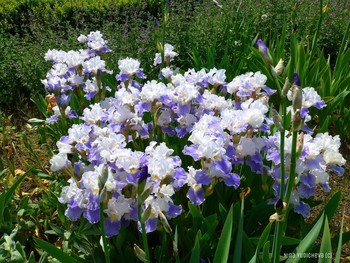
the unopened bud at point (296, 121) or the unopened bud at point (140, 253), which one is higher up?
the unopened bud at point (296, 121)

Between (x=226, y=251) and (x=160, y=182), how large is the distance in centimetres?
37

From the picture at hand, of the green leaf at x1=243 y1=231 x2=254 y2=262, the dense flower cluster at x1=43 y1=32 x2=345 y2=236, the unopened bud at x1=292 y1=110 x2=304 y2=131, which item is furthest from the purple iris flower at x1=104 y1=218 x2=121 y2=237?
the unopened bud at x1=292 y1=110 x2=304 y2=131

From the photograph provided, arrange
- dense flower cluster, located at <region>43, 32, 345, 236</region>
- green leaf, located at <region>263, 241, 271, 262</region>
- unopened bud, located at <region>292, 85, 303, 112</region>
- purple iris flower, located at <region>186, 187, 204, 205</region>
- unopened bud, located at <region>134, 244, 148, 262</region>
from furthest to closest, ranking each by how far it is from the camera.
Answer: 1. purple iris flower, located at <region>186, 187, 204, 205</region>
2. dense flower cluster, located at <region>43, 32, 345, 236</region>
3. green leaf, located at <region>263, 241, 271, 262</region>
4. unopened bud, located at <region>134, 244, 148, 262</region>
5. unopened bud, located at <region>292, 85, 303, 112</region>

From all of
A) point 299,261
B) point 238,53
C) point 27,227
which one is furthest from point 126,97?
point 238,53

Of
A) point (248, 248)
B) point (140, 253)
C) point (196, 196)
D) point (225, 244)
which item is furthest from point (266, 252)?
point (140, 253)

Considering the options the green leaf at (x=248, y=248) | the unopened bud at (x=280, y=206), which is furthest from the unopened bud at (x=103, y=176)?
the green leaf at (x=248, y=248)

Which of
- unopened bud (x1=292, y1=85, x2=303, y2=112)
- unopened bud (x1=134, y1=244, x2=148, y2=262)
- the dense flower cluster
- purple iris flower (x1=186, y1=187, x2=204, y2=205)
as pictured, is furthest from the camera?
purple iris flower (x1=186, y1=187, x2=204, y2=205)

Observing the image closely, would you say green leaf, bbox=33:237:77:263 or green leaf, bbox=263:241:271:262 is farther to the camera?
green leaf, bbox=33:237:77:263

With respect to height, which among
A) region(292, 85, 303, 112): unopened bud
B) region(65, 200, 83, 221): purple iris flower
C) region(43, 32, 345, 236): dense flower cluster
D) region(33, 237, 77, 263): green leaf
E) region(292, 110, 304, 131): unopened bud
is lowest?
region(33, 237, 77, 263): green leaf

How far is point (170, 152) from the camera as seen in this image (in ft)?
6.28

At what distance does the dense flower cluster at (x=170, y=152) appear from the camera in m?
1.80

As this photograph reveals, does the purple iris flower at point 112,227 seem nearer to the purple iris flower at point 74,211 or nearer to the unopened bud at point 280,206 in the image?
the purple iris flower at point 74,211

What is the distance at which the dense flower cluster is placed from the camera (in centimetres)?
180

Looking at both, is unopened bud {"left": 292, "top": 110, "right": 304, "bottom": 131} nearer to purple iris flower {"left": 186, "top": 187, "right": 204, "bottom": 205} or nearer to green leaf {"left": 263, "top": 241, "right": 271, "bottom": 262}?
green leaf {"left": 263, "top": 241, "right": 271, "bottom": 262}
